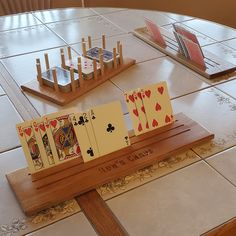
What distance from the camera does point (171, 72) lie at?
57.9 inches

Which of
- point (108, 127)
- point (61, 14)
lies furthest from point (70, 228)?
point (61, 14)

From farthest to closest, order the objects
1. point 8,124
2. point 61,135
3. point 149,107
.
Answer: point 8,124 < point 149,107 < point 61,135

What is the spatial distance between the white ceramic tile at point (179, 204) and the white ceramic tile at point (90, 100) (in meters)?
0.37

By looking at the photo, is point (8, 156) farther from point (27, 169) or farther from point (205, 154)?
point (205, 154)

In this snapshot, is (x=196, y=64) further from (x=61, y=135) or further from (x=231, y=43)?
(x=61, y=135)

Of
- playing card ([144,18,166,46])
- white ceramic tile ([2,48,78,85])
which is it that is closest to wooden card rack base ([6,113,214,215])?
white ceramic tile ([2,48,78,85])

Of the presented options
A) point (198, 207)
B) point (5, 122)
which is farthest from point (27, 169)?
point (198, 207)

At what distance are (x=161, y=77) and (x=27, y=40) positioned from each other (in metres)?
0.68

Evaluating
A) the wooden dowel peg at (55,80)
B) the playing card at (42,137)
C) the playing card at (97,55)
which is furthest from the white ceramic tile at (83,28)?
the playing card at (42,137)

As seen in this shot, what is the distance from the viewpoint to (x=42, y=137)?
915 mm

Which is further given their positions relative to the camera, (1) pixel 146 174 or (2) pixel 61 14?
(2) pixel 61 14

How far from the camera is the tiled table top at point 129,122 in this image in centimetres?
85

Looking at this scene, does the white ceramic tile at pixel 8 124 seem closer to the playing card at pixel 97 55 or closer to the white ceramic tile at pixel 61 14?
the playing card at pixel 97 55

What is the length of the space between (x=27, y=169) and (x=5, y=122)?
0.90 ft
